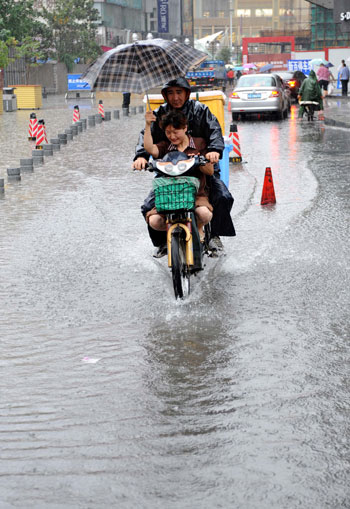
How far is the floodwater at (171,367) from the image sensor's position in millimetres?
3875

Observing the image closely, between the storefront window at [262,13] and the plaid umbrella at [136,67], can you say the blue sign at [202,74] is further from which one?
the storefront window at [262,13]

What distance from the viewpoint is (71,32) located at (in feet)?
216

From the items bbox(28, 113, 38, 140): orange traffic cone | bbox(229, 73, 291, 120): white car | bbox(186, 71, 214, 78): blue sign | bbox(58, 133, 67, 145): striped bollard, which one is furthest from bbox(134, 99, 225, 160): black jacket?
bbox(186, 71, 214, 78): blue sign

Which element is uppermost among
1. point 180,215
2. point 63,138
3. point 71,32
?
point 71,32

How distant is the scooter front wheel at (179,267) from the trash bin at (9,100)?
33.9 meters

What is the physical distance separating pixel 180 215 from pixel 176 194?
190 mm

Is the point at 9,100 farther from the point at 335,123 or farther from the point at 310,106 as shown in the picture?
the point at 335,123

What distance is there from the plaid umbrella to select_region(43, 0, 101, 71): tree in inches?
2212

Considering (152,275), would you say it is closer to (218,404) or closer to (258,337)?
(258,337)

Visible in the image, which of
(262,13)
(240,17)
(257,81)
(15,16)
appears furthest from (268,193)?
(262,13)

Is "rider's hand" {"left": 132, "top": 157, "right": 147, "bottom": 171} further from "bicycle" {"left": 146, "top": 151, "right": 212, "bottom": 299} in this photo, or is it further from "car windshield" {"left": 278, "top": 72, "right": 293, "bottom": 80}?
"car windshield" {"left": 278, "top": 72, "right": 293, "bottom": 80}

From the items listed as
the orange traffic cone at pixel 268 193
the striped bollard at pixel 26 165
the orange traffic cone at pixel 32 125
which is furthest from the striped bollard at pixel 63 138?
the orange traffic cone at pixel 268 193

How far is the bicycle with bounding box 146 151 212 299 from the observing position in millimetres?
6887

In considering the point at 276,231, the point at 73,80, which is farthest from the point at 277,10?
the point at 276,231
